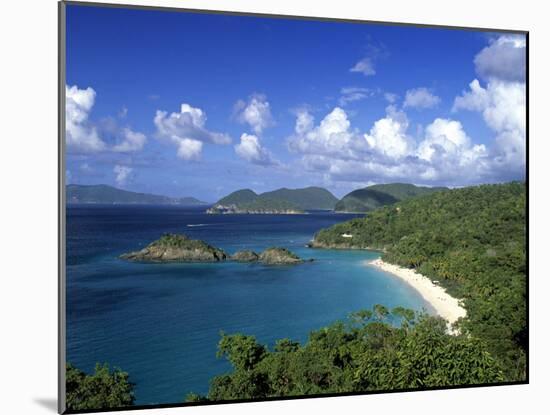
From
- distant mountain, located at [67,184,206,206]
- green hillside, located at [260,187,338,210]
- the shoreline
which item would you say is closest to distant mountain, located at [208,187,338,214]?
green hillside, located at [260,187,338,210]

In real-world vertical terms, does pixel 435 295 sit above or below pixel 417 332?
above

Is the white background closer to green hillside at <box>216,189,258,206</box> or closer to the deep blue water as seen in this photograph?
the deep blue water

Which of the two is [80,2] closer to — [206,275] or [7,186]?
[7,186]

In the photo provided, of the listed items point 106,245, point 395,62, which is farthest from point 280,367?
point 395,62

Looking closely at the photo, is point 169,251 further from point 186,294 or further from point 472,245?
point 472,245

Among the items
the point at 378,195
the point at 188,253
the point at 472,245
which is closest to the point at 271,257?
the point at 188,253

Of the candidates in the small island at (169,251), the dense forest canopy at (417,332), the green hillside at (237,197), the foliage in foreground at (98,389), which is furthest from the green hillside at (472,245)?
the foliage in foreground at (98,389)
